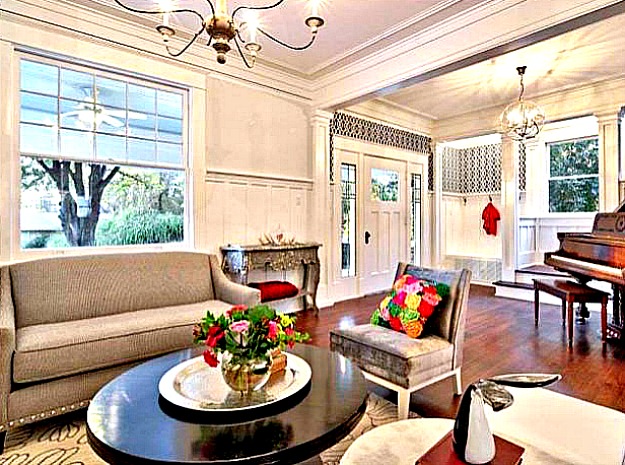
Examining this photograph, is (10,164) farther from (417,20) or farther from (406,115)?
(406,115)

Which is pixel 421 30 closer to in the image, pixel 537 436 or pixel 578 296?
pixel 578 296

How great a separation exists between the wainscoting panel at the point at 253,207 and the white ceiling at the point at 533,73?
7.33ft

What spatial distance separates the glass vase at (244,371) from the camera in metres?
1.46

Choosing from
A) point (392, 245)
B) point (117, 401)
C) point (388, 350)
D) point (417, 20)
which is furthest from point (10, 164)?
point (392, 245)

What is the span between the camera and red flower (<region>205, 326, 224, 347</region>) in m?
1.47

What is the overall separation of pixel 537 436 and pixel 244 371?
3.43ft

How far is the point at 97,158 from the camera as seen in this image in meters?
3.38

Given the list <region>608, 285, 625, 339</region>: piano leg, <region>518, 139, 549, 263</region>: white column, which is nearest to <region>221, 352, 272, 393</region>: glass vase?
<region>608, 285, 625, 339</region>: piano leg

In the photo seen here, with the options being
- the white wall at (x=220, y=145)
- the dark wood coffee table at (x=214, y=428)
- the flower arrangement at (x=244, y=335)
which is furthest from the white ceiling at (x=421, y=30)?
the dark wood coffee table at (x=214, y=428)

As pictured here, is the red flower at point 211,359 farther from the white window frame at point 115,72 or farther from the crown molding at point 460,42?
the crown molding at point 460,42

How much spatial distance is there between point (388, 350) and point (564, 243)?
9.90ft

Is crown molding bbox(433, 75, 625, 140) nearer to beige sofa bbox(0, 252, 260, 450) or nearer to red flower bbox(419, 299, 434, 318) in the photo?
red flower bbox(419, 299, 434, 318)

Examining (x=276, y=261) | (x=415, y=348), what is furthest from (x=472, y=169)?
(x=415, y=348)

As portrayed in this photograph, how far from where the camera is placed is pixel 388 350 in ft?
7.41
